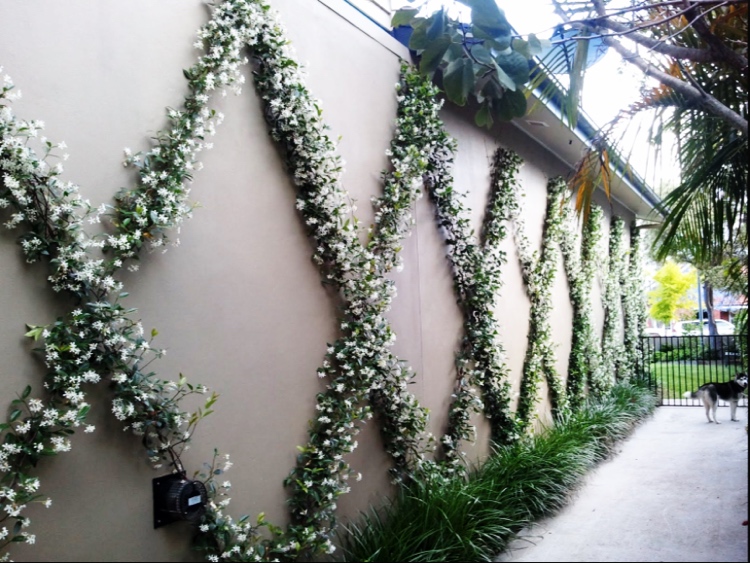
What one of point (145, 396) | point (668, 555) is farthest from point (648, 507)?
point (145, 396)

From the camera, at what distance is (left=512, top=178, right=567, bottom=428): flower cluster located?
6617 mm

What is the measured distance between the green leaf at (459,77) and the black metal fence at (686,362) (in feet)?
4.52

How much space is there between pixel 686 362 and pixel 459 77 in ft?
11.4

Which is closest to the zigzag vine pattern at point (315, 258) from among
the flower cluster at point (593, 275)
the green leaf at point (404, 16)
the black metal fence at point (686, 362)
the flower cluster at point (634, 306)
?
the green leaf at point (404, 16)

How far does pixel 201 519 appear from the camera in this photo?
2.84 m

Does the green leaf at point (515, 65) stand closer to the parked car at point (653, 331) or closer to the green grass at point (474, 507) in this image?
the green grass at point (474, 507)

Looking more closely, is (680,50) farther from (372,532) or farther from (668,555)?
(372,532)

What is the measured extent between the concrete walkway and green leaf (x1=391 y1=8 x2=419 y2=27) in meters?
1.89

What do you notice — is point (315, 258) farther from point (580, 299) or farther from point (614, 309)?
point (614, 309)

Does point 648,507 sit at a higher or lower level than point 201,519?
higher

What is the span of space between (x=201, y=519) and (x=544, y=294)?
5287 mm

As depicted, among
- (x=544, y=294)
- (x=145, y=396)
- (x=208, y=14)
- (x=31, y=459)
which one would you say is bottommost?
(x=31, y=459)

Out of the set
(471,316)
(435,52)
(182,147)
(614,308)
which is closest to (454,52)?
(435,52)

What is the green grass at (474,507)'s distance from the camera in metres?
3.38
